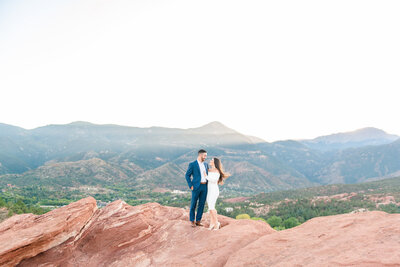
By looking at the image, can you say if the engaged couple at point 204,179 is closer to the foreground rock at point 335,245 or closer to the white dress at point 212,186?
the white dress at point 212,186

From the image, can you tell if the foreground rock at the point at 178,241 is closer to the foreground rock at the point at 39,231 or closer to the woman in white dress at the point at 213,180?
the foreground rock at the point at 39,231

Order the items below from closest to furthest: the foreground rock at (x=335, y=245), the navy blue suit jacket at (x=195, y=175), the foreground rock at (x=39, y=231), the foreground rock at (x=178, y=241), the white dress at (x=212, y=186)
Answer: the foreground rock at (x=335, y=245)
the foreground rock at (x=178, y=241)
the foreground rock at (x=39, y=231)
the white dress at (x=212, y=186)
the navy blue suit jacket at (x=195, y=175)

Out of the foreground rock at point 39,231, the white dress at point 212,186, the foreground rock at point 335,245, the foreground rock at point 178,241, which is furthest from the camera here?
the white dress at point 212,186

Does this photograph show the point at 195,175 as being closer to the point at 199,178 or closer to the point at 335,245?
the point at 199,178

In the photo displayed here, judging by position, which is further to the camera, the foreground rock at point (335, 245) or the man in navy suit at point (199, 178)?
the man in navy suit at point (199, 178)

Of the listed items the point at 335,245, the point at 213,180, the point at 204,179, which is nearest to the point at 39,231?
the point at 204,179

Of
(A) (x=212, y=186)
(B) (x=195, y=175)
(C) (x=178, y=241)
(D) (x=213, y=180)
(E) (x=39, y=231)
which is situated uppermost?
(B) (x=195, y=175)

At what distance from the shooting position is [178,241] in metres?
10.6

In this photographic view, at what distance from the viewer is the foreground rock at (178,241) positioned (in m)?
6.92

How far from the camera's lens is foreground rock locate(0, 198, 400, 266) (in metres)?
6.92

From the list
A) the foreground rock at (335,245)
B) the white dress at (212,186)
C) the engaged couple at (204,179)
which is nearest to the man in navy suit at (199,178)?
the engaged couple at (204,179)

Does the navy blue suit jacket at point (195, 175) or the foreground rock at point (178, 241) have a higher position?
the navy blue suit jacket at point (195, 175)

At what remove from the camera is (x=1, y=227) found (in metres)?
11.8

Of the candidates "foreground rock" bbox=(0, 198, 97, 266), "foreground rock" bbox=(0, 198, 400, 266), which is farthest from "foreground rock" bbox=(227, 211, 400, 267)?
"foreground rock" bbox=(0, 198, 97, 266)
